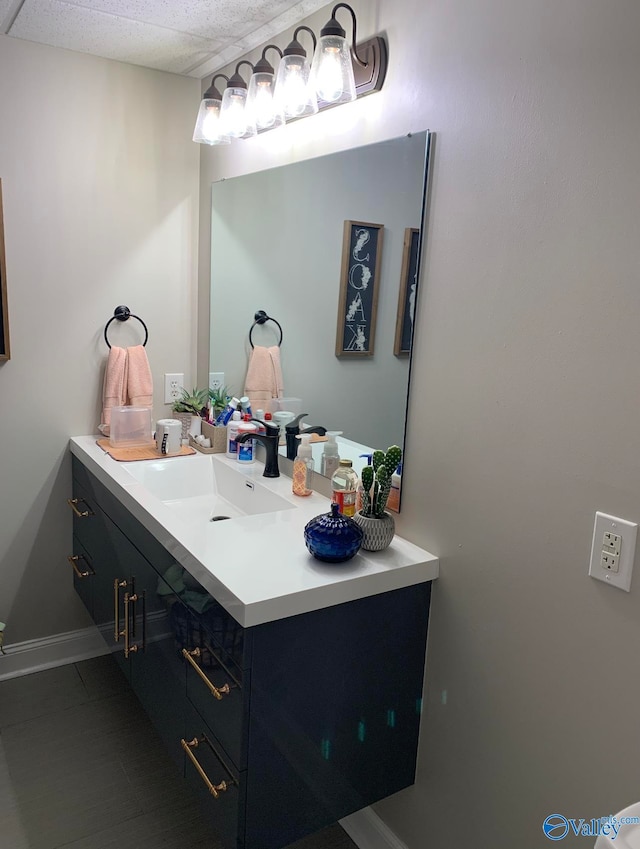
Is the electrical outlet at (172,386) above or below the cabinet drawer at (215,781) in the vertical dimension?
above

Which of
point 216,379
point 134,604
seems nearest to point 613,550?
point 134,604

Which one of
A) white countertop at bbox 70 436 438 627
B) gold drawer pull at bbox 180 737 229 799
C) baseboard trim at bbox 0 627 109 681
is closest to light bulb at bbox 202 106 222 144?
white countertop at bbox 70 436 438 627

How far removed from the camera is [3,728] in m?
2.31

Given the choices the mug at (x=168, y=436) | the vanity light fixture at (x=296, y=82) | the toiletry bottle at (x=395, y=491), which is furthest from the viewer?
the mug at (x=168, y=436)

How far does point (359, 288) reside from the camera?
1.86 meters

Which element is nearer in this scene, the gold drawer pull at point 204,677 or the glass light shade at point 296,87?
the gold drawer pull at point 204,677

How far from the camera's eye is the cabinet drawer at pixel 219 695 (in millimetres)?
1398

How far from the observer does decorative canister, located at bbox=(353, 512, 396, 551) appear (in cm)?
160

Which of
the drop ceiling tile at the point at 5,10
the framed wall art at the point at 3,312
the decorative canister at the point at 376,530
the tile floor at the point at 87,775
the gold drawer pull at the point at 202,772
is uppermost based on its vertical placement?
the drop ceiling tile at the point at 5,10

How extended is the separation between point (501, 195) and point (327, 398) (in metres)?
0.86

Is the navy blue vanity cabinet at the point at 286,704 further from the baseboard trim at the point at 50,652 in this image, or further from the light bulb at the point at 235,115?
the light bulb at the point at 235,115

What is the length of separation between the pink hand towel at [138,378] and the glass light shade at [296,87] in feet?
3.69

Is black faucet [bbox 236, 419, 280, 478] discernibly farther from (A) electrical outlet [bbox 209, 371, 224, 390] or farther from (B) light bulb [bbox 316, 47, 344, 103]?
(B) light bulb [bbox 316, 47, 344, 103]

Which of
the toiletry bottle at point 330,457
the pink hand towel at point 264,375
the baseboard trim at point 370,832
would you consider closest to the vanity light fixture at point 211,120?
the pink hand towel at point 264,375
